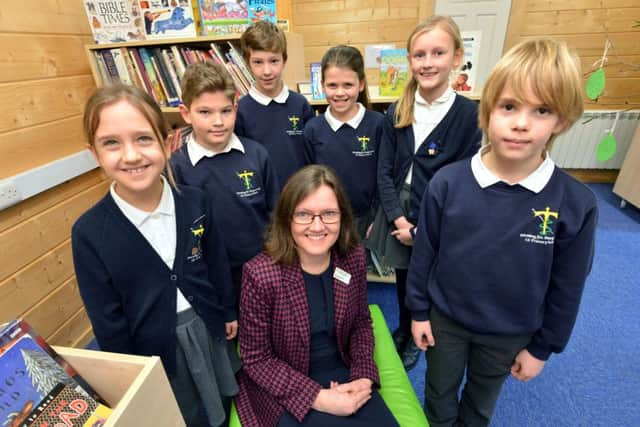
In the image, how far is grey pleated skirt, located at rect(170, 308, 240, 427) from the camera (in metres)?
1.05

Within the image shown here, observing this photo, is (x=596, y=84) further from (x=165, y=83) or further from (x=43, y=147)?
(x=43, y=147)

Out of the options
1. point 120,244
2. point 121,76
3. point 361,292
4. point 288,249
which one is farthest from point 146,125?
→ point 121,76

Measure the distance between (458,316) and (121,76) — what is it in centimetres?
223

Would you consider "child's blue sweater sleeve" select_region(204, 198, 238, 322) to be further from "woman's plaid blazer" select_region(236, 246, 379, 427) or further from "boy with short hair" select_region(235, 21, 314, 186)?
"boy with short hair" select_region(235, 21, 314, 186)

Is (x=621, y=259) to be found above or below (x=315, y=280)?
below

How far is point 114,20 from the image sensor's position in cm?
187

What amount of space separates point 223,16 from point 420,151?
4.25ft

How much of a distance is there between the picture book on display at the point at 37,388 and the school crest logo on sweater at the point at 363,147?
127 cm

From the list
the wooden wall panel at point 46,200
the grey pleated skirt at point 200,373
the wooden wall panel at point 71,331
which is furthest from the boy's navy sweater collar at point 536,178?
the wooden wall panel at point 71,331

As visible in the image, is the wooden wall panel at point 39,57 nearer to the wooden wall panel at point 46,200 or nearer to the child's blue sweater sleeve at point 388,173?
the wooden wall panel at point 46,200

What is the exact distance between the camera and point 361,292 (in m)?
1.17

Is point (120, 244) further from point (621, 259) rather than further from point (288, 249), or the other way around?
point (621, 259)

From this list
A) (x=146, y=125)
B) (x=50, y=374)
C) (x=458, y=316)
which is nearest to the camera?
(x=50, y=374)

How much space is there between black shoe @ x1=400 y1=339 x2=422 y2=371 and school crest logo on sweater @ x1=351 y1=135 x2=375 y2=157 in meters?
0.95
